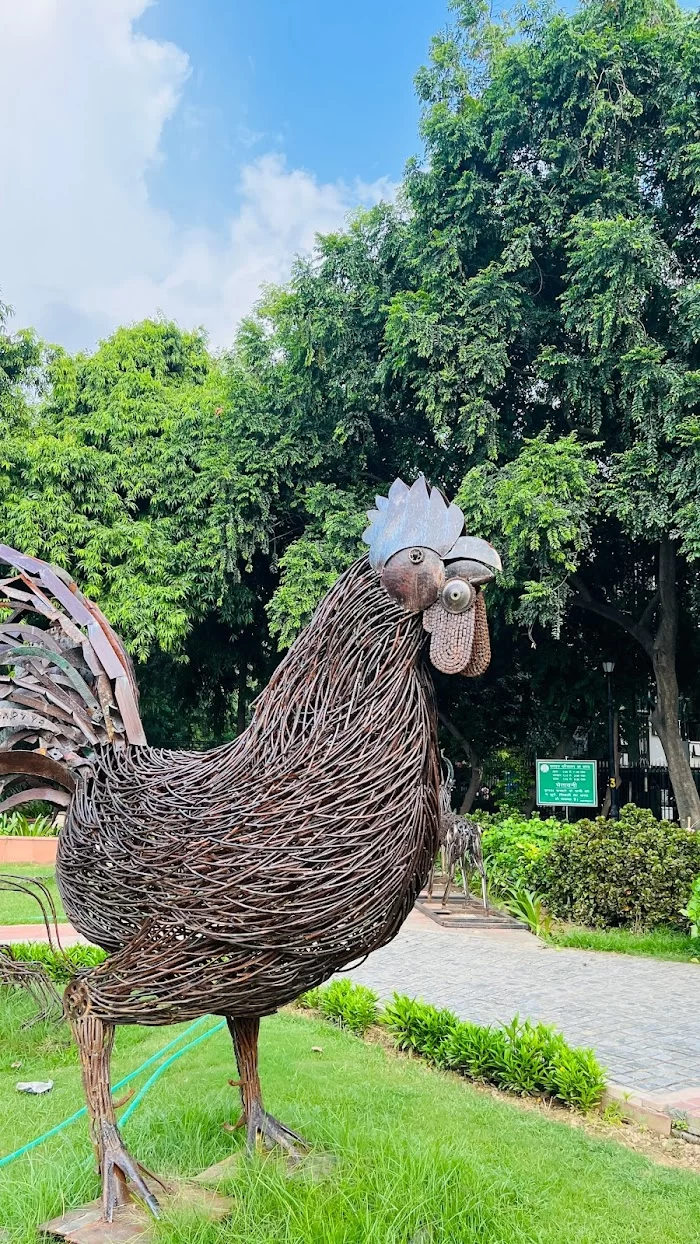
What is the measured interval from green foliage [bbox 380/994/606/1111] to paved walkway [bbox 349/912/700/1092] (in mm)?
444

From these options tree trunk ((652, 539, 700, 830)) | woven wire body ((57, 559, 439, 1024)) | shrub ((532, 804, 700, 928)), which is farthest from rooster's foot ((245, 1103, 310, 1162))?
tree trunk ((652, 539, 700, 830))

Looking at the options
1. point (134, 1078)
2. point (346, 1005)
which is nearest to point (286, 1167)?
point (134, 1078)

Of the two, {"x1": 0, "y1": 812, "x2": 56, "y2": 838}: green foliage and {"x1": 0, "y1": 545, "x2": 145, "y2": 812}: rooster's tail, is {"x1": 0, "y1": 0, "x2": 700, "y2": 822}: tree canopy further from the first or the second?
{"x1": 0, "y1": 545, "x2": 145, "y2": 812}: rooster's tail

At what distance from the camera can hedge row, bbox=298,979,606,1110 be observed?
182 inches

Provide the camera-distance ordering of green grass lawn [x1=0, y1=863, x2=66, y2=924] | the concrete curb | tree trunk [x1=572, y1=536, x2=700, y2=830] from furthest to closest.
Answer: tree trunk [x1=572, y1=536, x2=700, y2=830] < green grass lawn [x1=0, y1=863, x2=66, y2=924] < the concrete curb

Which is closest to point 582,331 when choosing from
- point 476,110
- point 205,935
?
point 476,110

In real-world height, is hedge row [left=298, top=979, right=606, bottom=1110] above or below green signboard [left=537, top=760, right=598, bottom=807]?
below

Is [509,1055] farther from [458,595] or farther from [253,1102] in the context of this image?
[458,595]

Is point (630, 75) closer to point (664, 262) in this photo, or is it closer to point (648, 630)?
point (664, 262)

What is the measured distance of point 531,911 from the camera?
9891mm

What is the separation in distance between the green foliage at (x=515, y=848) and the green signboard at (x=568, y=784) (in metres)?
0.33

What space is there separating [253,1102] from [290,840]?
137cm

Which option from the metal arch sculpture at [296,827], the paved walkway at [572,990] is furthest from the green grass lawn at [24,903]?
the metal arch sculpture at [296,827]

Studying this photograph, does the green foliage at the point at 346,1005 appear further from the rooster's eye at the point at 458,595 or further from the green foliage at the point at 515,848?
the green foliage at the point at 515,848
